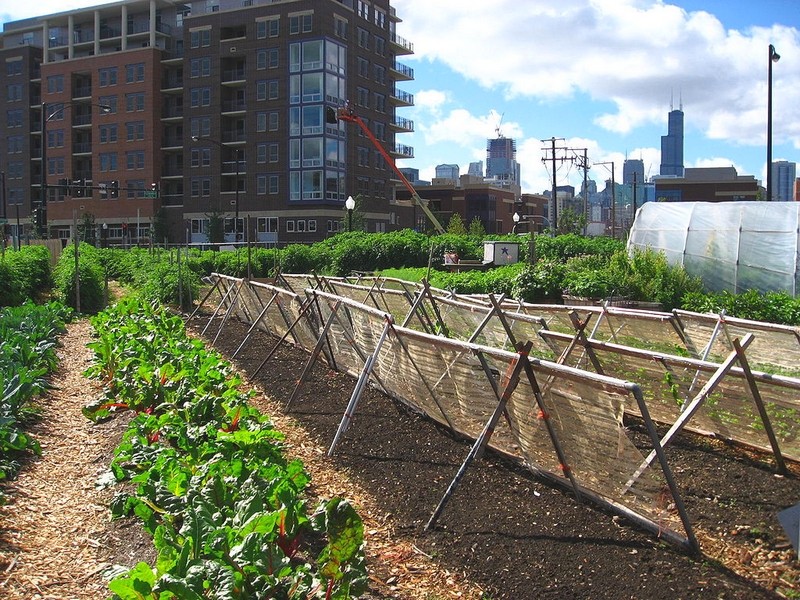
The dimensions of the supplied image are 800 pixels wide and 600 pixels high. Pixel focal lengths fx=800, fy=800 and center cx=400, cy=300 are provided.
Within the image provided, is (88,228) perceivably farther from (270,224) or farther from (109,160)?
(270,224)

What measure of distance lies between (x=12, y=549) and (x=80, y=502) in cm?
118

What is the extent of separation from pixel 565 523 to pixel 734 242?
1730 centimetres

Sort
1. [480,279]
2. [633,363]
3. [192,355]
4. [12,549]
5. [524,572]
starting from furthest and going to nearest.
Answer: [480,279] → [192,355] → [633,363] → [12,549] → [524,572]

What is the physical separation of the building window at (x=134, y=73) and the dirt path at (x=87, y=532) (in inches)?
2859

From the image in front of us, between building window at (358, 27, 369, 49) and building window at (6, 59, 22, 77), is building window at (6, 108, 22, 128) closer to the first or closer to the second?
building window at (6, 59, 22, 77)

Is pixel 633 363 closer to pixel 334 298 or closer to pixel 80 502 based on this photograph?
pixel 334 298

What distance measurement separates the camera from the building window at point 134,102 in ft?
247

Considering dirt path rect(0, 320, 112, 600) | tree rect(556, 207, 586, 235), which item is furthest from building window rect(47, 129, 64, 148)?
dirt path rect(0, 320, 112, 600)

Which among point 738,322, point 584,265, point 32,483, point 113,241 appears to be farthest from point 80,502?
point 113,241

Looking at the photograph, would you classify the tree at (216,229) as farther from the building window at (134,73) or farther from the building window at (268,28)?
the building window at (134,73)

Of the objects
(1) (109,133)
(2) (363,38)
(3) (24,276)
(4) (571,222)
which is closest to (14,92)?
(1) (109,133)

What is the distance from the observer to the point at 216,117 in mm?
71000

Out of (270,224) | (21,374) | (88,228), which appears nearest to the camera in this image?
(21,374)

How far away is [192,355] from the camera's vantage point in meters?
9.83
